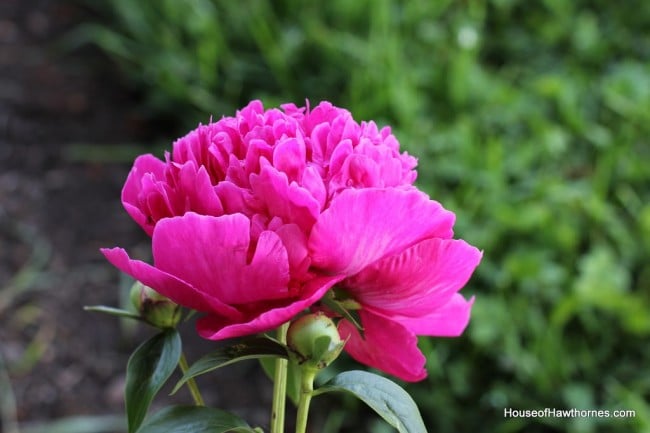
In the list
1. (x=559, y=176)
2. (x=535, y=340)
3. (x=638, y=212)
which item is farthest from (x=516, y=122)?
(x=535, y=340)

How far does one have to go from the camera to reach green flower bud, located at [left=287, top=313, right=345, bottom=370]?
1.25 ft

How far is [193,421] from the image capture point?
44 cm

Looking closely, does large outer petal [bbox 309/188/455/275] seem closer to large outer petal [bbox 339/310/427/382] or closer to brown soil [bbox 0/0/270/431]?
large outer petal [bbox 339/310/427/382]

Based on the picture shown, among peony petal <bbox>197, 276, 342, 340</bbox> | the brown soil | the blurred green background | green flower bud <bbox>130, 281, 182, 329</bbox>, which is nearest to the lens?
peony petal <bbox>197, 276, 342, 340</bbox>

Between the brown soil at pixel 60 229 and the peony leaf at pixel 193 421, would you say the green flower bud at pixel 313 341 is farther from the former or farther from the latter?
the brown soil at pixel 60 229

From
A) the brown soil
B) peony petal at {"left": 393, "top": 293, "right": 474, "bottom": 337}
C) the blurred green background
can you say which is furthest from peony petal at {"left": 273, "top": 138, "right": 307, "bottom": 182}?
the brown soil

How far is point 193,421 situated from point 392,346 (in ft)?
0.37

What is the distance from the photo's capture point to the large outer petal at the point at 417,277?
39cm

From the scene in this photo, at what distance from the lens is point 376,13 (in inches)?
75.1

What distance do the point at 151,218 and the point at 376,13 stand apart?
5.18ft

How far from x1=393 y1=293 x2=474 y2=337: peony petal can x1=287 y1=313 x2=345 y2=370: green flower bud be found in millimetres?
68

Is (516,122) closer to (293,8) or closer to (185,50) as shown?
(293,8)

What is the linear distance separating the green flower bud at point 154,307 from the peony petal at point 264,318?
81 mm

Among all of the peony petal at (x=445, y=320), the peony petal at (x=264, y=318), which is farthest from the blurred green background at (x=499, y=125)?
the peony petal at (x=264, y=318)
